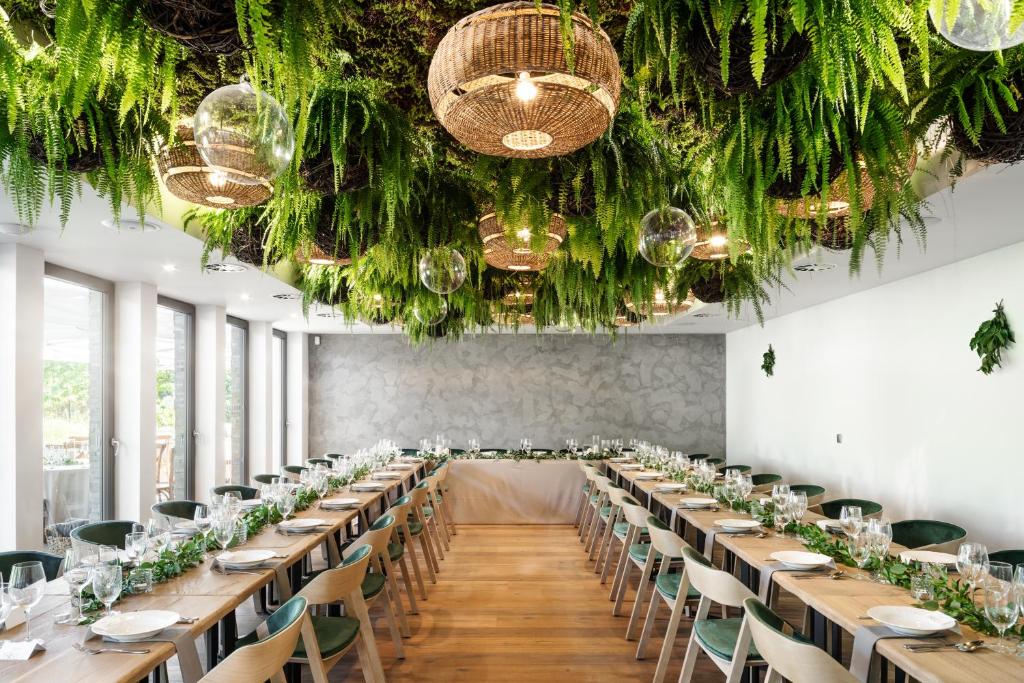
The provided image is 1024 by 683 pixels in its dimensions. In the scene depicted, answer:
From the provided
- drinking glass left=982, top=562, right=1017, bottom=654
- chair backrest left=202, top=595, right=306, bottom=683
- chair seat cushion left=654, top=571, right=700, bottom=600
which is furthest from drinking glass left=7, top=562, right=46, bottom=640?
drinking glass left=982, top=562, right=1017, bottom=654

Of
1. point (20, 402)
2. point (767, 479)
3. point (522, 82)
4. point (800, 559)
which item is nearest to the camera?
point (522, 82)

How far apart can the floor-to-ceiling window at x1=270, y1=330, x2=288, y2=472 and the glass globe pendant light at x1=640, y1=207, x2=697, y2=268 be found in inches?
358

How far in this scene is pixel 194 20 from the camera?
62.2 inches

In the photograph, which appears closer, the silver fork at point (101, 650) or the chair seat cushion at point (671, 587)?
the silver fork at point (101, 650)

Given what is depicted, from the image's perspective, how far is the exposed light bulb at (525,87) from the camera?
185 centimetres

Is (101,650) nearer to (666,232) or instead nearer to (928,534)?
(666,232)

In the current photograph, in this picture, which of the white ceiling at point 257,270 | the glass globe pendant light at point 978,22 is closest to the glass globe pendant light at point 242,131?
the glass globe pendant light at point 978,22

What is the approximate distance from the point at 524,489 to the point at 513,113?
771 centimetres

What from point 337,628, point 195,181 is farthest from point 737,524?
point 195,181

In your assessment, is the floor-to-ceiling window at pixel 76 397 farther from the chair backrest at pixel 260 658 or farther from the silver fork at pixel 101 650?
the chair backrest at pixel 260 658

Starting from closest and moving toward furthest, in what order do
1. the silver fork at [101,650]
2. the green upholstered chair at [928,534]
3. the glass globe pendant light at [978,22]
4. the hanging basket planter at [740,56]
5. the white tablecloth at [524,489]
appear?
the glass globe pendant light at [978,22] → the hanging basket planter at [740,56] → the silver fork at [101,650] → the green upholstered chair at [928,534] → the white tablecloth at [524,489]

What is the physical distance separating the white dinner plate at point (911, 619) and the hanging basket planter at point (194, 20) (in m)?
2.80

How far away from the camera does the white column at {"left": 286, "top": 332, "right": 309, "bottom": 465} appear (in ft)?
39.4

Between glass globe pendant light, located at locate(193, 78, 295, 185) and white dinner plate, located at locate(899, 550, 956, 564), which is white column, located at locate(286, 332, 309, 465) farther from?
glass globe pendant light, located at locate(193, 78, 295, 185)
